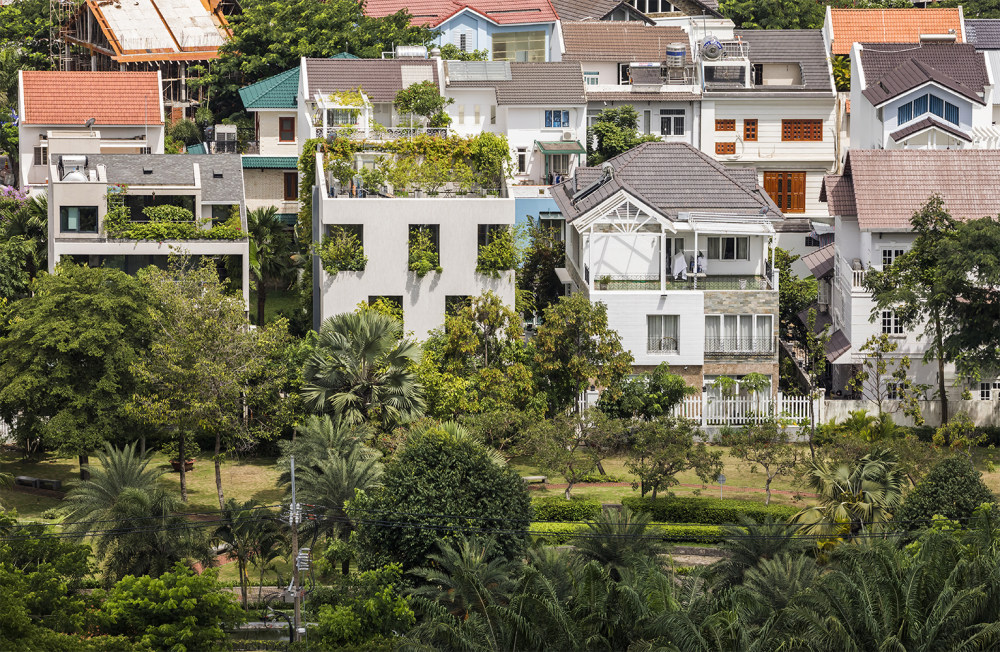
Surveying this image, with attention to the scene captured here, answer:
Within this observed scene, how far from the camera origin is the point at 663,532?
Answer: 179 feet

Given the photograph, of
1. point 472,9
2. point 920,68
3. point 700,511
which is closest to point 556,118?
point 472,9

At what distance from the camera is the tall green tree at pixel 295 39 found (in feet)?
303

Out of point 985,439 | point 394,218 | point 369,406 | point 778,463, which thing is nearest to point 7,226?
point 394,218

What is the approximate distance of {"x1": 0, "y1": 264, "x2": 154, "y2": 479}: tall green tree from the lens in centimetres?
5672

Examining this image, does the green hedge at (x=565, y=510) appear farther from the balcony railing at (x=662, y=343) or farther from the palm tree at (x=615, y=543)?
the balcony railing at (x=662, y=343)

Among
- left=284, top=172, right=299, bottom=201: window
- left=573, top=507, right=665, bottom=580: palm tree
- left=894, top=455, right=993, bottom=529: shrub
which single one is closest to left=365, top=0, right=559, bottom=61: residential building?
left=284, top=172, right=299, bottom=201: window

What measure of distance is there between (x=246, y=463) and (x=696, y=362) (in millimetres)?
16026

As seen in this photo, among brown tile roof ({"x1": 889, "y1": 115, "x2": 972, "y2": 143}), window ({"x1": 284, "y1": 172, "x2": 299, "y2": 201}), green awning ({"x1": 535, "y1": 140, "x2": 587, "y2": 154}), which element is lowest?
window ({"x1": 284, "y1": 172, "x2": 299, "y2": 201})

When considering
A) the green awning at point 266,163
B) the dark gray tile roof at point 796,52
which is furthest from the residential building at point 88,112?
the dark gray tile roof at point 796,52

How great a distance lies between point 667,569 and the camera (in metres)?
51.0

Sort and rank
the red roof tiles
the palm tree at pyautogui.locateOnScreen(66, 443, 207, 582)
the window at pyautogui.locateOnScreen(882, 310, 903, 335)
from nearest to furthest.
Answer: the palm tree at pyautogui.locateOnScreen(66, 443, 207, 582)
the window at pyautogui.locateOnScreen(882, 310, 903, 335)
the red roof tiles

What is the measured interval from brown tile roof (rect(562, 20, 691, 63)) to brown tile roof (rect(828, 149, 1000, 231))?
20192 millimetres

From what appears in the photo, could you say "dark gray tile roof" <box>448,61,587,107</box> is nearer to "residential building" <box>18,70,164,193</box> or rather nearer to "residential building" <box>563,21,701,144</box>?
"residential building" <box>563,21,701,144</box>

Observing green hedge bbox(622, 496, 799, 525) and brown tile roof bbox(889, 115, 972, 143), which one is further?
brown tile roof bbox(889, 115, 972, 143)
